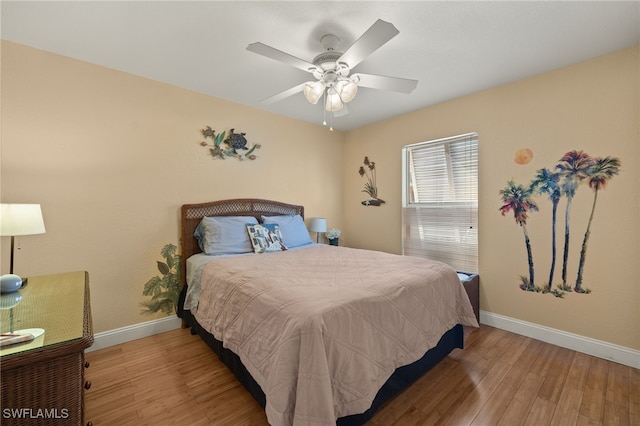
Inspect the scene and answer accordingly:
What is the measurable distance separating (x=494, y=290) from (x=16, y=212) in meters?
3.93

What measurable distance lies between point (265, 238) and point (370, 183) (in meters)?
1.91

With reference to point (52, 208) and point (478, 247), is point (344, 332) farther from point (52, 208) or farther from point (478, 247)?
point (52, 208)

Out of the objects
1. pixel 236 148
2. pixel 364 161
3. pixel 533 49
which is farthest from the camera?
pixel 364 161

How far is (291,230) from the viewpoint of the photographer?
126 inches

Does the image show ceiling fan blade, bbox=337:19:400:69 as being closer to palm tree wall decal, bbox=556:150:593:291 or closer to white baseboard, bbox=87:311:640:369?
palm tree wall decal, bbox=556:150:593:291

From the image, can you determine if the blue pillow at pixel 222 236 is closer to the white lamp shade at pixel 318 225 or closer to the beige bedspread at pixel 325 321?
the beige bedspread at pixel 325 321

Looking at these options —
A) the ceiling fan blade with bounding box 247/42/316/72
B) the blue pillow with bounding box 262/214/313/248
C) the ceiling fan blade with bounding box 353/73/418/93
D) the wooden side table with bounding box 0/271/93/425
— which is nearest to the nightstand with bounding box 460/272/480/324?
the blue pillow with bounding box 262/214/313/248

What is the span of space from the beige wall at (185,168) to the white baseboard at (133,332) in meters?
0.06

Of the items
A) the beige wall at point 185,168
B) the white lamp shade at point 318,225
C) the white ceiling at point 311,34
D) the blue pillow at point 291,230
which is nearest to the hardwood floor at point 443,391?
the beige wall at point 185,168

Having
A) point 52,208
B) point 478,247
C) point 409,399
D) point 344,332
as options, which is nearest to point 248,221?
point 52,208

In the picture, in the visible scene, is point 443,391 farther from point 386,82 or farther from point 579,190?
point 386,82

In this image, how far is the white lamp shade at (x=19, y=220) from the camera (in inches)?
60.9

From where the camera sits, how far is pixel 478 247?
2896 millimetres

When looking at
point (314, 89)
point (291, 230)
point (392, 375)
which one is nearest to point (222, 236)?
point (291, 230)
